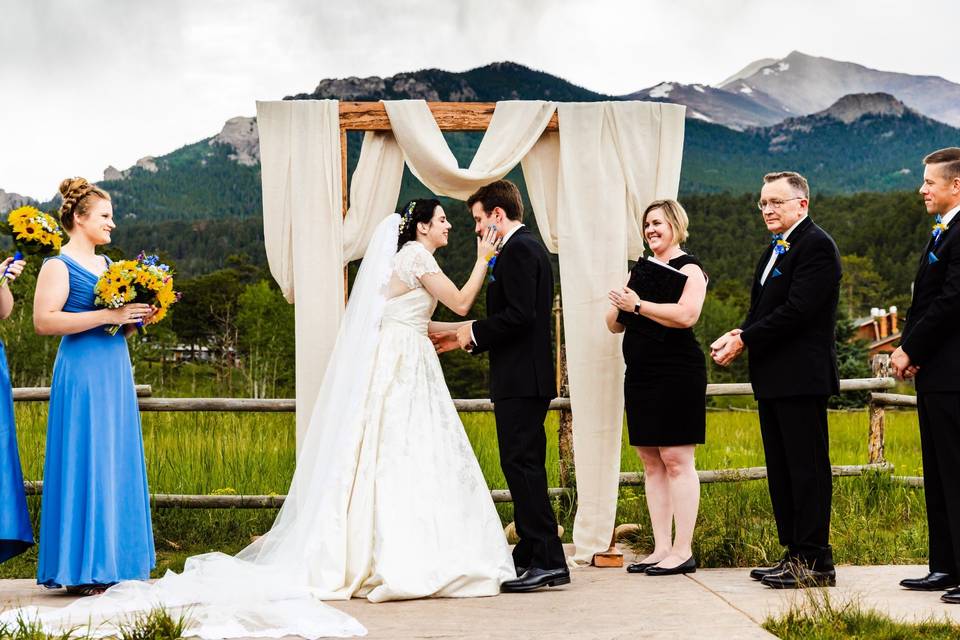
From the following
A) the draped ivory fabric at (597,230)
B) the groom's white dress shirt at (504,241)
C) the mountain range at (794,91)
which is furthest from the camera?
the mountain range at (794,91)

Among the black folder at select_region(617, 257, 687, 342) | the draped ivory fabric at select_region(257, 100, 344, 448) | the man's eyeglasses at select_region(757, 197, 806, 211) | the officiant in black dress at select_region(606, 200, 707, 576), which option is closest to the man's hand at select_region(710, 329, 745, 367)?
the officiant in black dress at select_region(606, 200, 707, 576)

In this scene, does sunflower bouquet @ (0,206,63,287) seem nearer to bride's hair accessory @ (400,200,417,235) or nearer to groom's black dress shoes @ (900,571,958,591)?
bride's hair accessory @ (400,200,417,235)

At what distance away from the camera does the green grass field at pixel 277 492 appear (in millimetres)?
6012

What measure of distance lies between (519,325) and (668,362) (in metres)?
0.84

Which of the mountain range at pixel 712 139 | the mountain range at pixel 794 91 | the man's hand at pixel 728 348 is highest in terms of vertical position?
the mountain range at pixel 794 91

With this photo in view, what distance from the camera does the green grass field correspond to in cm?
601

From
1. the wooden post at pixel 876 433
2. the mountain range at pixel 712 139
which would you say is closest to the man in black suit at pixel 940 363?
the wooden post at pixel 876 433

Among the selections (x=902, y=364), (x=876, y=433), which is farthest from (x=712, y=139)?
(x=902, y=364)

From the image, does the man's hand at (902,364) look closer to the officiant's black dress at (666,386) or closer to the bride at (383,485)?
the officiant's black dress at (666,386)

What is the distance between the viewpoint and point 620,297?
5.38 meters

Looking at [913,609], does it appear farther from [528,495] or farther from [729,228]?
[729,228]

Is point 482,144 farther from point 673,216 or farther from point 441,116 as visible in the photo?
point 673,216

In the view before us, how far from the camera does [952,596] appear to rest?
4.55 m

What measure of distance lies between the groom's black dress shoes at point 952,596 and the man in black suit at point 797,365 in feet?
1.63
